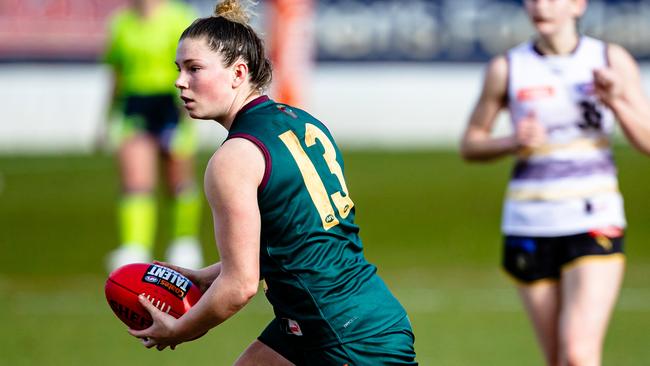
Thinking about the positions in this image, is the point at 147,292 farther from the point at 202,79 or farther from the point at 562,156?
the point at 562,156

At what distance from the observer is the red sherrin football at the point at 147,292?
4.23 metres

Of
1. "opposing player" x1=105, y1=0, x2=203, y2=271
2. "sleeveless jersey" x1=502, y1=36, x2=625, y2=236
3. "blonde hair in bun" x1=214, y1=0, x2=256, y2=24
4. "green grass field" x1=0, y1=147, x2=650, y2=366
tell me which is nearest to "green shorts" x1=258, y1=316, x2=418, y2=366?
"blonde hair in bun" x1=214, y1=0, x2=256, y2=24

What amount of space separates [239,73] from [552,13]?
76.2 inches

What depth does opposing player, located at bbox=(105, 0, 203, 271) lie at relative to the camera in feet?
33.7

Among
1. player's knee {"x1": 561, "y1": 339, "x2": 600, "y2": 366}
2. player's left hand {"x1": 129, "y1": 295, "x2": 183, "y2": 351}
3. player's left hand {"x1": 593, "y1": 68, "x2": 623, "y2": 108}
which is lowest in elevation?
player's knee {"x1": 561, "y1": 339, "x2": 600, "y2": 366}

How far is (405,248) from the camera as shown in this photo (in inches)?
486

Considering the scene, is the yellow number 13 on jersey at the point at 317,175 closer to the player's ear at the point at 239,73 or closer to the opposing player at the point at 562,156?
the player's ear at the point at 239,73

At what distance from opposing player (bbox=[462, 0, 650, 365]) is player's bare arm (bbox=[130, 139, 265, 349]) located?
1896 millimetres

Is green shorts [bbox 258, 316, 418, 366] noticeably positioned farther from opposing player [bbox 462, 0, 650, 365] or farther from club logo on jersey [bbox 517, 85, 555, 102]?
club logo on jersey [bbox 517, 85, 555, 102]

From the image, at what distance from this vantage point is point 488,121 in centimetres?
570

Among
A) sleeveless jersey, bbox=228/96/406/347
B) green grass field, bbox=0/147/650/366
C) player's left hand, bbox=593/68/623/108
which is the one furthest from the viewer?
green grass field, bbox=0/147/650/366

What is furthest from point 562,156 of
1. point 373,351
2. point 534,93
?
point 373,351

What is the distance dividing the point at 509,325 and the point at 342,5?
43.9ft

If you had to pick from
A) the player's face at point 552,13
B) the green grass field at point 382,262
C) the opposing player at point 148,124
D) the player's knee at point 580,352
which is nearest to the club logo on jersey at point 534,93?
the player's face at point 552,13
